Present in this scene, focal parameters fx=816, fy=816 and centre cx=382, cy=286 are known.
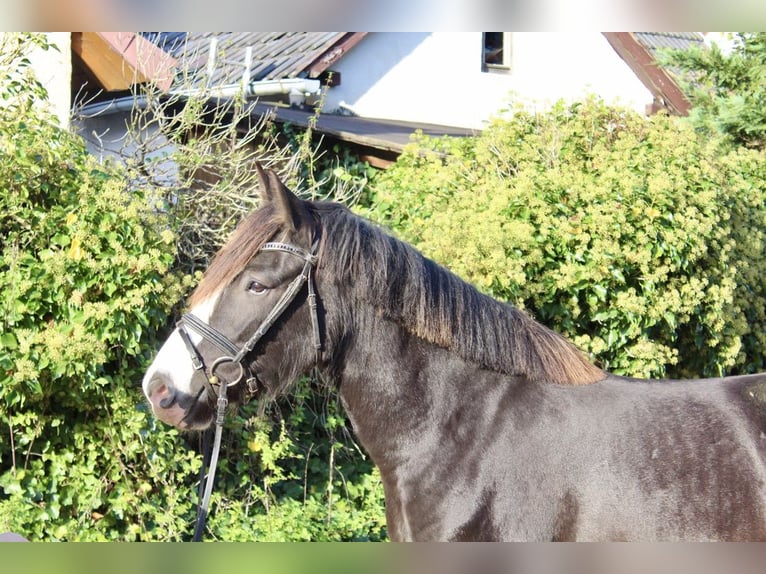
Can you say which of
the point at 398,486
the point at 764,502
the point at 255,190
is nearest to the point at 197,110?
the point at 255,190

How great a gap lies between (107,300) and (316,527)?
1.96 m

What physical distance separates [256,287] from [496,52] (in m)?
12.7

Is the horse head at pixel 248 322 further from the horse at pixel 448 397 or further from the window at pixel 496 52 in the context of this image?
the window at pixel 496 52

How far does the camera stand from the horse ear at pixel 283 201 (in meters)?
3.03

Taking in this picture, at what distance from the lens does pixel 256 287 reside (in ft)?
9.94

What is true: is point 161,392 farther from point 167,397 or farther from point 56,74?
point 56,74

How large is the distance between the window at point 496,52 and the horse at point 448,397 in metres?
12.0

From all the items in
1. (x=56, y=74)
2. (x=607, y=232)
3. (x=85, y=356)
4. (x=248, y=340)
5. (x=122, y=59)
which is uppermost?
(x=122, y=59)

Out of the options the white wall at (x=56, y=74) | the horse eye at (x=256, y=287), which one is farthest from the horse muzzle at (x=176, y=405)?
the white wall at (x=56, y=74)

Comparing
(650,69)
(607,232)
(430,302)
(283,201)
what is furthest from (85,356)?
(650,69)

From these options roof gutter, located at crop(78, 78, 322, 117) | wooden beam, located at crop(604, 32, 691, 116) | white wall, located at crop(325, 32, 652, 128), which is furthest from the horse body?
wooden beam, located at crop(604, 32, 691, 116)

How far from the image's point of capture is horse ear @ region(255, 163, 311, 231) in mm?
3033

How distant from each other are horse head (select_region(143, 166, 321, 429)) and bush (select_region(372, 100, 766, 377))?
2.13m

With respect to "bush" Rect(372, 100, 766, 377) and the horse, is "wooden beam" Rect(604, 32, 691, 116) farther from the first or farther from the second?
the horse
